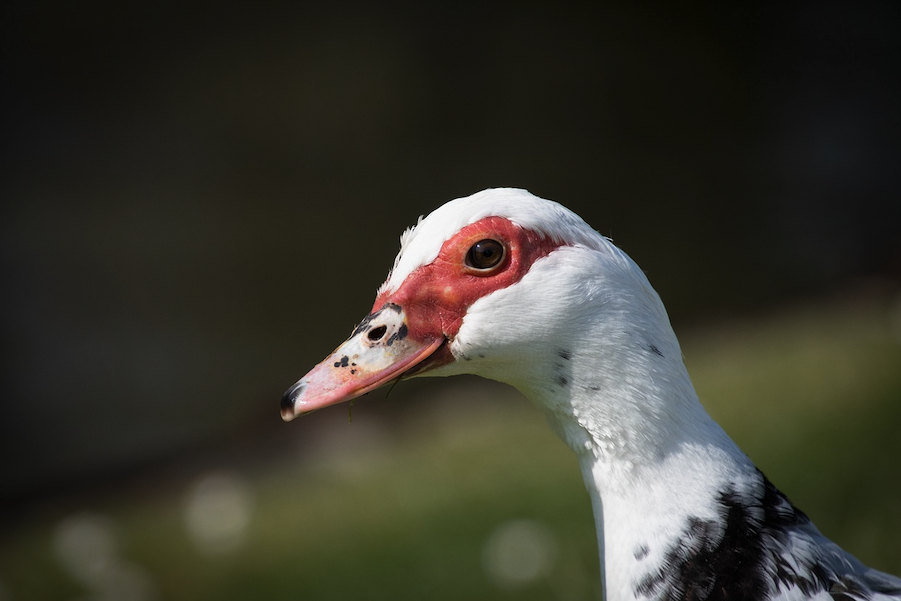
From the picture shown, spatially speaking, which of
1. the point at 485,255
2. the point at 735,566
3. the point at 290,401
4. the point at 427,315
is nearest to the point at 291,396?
the point at 290,401

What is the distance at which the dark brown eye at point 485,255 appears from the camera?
152cm

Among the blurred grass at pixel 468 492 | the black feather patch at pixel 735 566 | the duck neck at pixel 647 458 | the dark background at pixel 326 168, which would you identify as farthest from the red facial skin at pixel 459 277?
the dark background at pixel 326 168

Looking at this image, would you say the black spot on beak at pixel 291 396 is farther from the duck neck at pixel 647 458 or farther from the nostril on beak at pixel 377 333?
the duck neck at pixel 647 458

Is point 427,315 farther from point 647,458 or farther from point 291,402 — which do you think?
point 647,458

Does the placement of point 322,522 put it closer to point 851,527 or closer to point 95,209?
point 851,527

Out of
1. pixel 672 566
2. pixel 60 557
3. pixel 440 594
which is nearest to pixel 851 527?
pixel 440 594

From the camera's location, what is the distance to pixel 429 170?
19.5 ft

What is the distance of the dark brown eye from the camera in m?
1.52

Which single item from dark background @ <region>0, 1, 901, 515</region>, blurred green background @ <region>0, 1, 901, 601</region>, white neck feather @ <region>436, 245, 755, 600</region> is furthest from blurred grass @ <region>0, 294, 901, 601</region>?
white neck feather @ <region>436, 245, 755, 600</region>

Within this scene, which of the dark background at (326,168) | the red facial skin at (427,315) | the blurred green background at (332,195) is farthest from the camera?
the dark background at (326,168)

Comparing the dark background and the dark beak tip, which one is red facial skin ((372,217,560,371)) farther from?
the dark background

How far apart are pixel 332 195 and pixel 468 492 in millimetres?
2639

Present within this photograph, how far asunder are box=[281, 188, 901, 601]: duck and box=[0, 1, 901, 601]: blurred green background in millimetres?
3026

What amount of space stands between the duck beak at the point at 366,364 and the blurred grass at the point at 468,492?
169 centimetres
